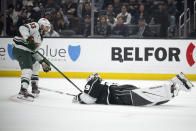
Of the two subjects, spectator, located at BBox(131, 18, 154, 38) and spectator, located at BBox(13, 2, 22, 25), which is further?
spectator, located at BBox(13, 2, 22, 25)

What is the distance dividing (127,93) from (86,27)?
4.53 m

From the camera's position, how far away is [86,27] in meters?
9.74

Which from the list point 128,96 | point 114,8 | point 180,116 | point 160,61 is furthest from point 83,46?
point 180,116

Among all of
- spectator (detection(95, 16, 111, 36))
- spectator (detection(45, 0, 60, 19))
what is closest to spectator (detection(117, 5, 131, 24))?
spectator (detection(95, 16, 111, 36))

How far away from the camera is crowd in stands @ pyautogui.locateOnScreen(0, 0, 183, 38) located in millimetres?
9531

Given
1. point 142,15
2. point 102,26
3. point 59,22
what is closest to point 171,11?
point 142,15

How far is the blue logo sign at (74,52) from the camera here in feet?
32.2

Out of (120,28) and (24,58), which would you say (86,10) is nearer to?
(120,28)

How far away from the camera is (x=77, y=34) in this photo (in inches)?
387

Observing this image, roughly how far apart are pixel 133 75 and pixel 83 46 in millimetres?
1345

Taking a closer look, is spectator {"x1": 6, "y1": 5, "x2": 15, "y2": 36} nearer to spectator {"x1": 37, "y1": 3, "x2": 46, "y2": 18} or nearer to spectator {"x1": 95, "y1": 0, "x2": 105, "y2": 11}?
spectator {"x1": 37, "y1": 3, "x2": 46, "y2": 18}

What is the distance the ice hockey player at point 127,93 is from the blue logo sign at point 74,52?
13.7 feet

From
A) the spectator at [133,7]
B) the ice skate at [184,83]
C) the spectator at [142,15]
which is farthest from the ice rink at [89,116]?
the spectator at [133,7]

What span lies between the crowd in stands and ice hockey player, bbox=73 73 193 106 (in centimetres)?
419
